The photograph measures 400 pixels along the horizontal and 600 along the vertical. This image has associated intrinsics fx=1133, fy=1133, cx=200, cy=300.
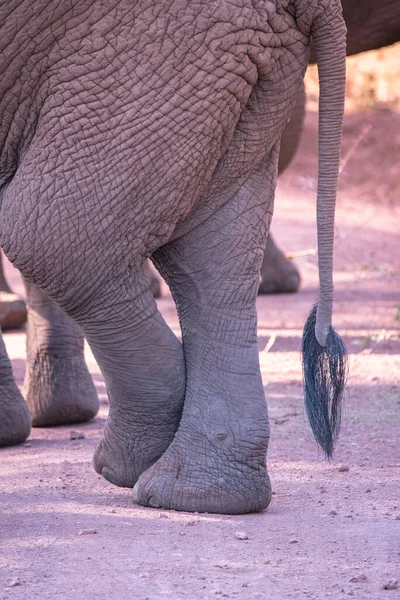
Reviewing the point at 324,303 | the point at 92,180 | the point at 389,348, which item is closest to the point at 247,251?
the point at 324,303

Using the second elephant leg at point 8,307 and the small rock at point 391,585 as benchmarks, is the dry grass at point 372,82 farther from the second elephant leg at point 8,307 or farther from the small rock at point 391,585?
the small rock at point 391,585

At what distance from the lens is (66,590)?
2.50 metres

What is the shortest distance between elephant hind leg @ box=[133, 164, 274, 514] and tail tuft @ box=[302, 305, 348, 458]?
141 mm

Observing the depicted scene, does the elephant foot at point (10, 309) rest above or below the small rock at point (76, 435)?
above

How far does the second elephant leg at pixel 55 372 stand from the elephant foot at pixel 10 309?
83.5 inches

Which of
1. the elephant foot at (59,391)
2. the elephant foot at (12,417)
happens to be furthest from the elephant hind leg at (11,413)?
the elephant foot at (59,391)

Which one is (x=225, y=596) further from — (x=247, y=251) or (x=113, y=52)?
(x=113, y=52)

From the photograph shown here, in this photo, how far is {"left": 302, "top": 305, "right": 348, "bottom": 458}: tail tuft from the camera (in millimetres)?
3238

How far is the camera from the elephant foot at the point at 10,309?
6.77 meters

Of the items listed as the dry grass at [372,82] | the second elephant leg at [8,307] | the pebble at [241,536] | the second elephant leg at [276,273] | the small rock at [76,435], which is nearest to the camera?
the pebble at [241,536]

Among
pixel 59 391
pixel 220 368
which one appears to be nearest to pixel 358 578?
pixel 220 368

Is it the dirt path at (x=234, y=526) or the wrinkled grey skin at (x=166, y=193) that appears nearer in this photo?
the dirt path at (x=234, y=526)

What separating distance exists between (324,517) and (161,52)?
4.40 ft

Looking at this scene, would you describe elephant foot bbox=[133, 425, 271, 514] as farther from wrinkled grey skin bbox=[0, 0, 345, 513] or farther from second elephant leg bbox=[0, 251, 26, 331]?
second elephant leg bbox=[0, 251, 26, 331]
